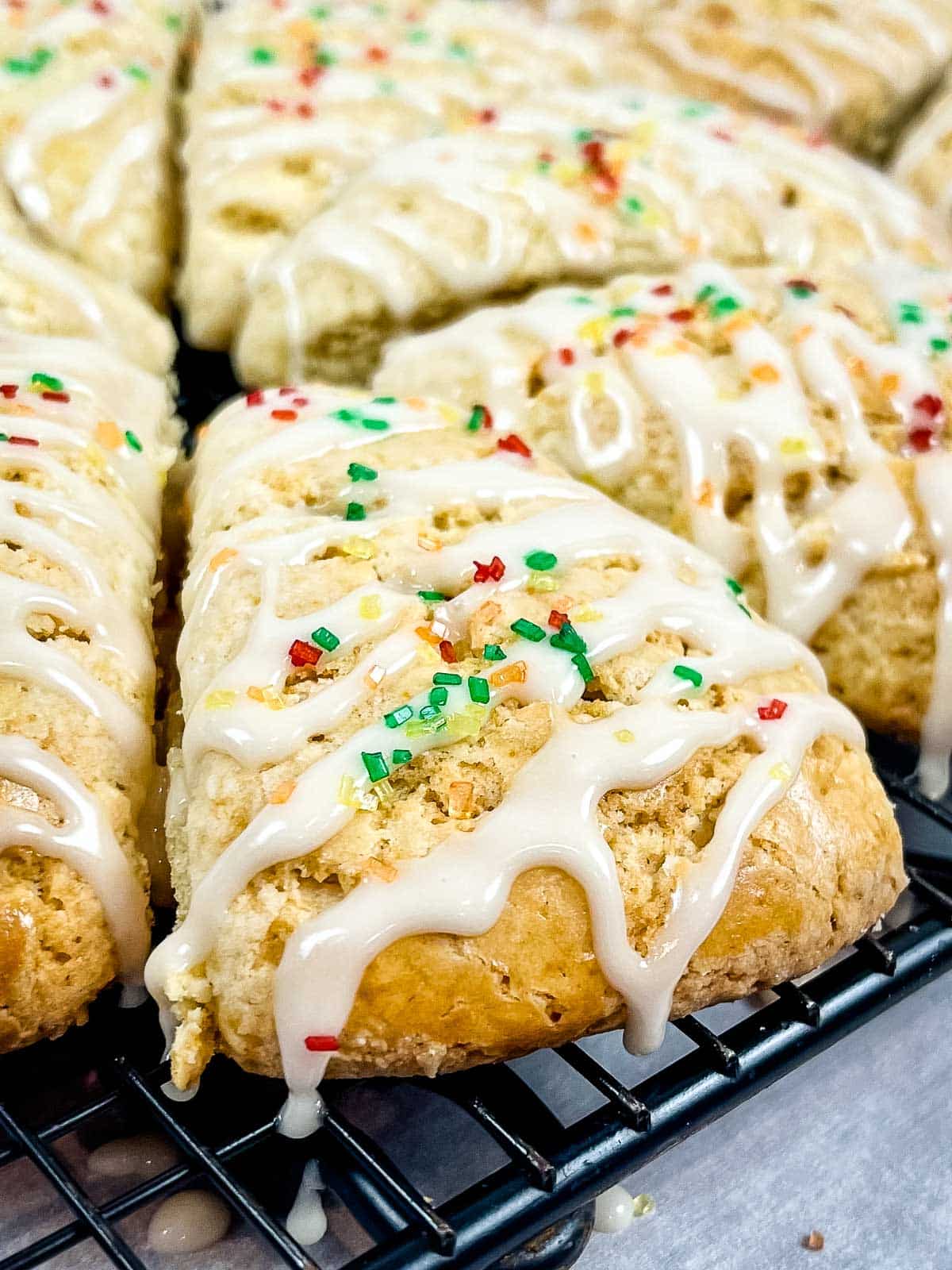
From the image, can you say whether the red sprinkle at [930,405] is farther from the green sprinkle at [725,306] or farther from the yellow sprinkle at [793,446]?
the green sprinkle at [725,306]

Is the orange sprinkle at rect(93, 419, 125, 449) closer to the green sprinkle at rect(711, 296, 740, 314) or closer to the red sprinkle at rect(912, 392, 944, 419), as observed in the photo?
the green sprinkle at rect(711, 296, 740, 314)

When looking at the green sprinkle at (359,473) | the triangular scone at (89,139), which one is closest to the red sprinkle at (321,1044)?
the green sprinkle at (359,473)

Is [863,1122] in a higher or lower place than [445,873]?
lower

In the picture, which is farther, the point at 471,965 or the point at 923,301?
the point at 923,301

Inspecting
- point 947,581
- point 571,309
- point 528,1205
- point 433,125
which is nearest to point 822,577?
point 947,581

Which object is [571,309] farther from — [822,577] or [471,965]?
[471,965]

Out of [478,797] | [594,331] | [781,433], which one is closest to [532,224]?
[594,331]
